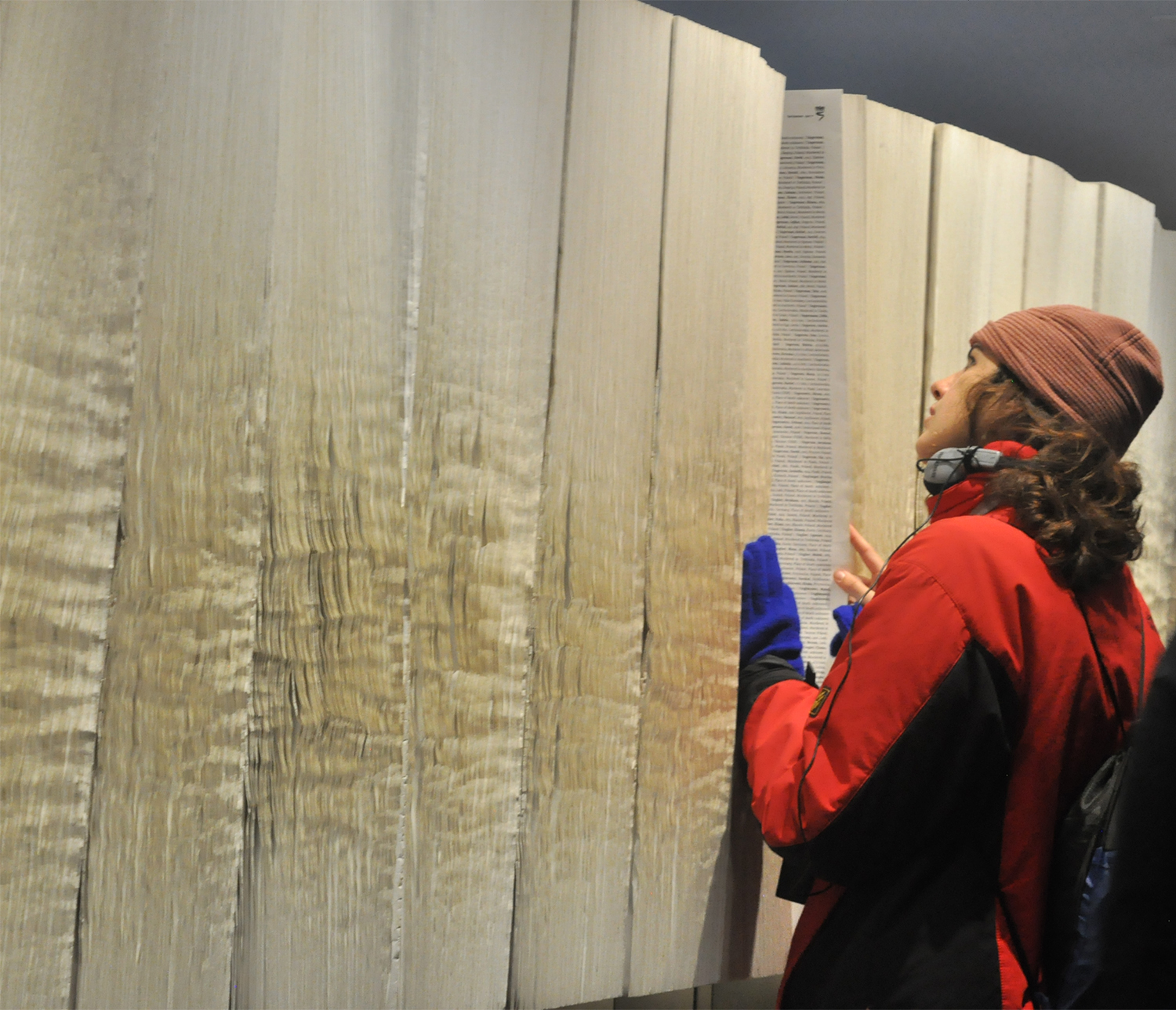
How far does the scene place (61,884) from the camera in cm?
85

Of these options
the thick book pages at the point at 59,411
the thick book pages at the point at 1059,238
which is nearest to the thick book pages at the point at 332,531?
the thick book pages at the point at 59,411

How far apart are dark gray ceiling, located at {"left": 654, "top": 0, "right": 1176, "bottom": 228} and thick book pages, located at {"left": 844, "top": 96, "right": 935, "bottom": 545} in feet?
0.45

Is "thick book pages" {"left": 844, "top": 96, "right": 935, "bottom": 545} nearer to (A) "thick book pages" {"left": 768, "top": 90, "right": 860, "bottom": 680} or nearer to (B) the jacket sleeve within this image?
(A) "thick book pages" {"left": 768, "top": 90, "right": 860, "bottom": 680}

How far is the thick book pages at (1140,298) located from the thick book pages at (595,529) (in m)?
0.85

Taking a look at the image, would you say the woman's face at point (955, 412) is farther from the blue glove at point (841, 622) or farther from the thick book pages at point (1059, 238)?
the thick book pages at point (1059, 238)

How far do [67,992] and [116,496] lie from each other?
432 mm

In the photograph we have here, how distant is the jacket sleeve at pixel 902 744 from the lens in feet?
2.95

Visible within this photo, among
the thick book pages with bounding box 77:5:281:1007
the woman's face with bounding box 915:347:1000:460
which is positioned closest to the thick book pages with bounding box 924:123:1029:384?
the woman's face with bounding box 915:347:1000:460

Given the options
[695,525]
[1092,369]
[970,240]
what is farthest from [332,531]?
[970,240]

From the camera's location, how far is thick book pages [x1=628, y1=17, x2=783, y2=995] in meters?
1.16

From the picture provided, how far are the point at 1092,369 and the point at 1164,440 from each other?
0.73m

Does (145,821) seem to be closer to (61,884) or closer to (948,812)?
(61,884)

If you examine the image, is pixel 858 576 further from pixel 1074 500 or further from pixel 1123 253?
pixel 1123 253

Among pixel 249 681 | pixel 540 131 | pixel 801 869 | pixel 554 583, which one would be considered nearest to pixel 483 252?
pixel 540 131
